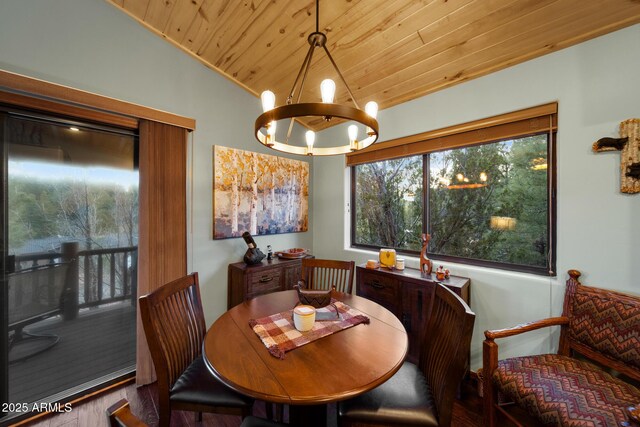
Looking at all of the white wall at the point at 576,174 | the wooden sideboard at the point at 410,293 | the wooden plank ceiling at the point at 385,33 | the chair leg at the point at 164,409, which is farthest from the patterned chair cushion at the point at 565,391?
the wooden plank ceiling at the point at 385,33

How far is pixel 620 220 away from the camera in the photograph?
1510 millimetres

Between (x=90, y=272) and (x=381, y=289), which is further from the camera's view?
(x=381, y=289)

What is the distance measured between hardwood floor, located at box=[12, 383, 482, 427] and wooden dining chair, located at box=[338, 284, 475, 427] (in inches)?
29.6

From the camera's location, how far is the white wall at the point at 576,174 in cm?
150

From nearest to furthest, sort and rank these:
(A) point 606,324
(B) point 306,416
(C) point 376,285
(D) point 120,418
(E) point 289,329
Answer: (D) point 120,418 < (B) point 306,416 < (E) point 289,329 < (A) point 606,324 < (C) point 376,285

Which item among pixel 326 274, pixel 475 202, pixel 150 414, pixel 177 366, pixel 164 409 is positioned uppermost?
pixel 475 202

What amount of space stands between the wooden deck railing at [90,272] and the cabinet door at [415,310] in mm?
2290

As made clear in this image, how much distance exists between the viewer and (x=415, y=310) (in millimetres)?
2020

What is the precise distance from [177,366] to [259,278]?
1130mm

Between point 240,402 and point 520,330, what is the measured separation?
163cm

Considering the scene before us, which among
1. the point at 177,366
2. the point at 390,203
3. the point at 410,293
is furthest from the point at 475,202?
the point at 177,366

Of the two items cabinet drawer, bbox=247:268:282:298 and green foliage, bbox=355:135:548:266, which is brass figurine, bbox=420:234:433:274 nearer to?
green foliage, bbox=355:135:548:266

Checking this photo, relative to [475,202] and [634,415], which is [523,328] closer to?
[634,415]

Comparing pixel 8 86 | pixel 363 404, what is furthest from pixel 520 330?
pixel 8 86
